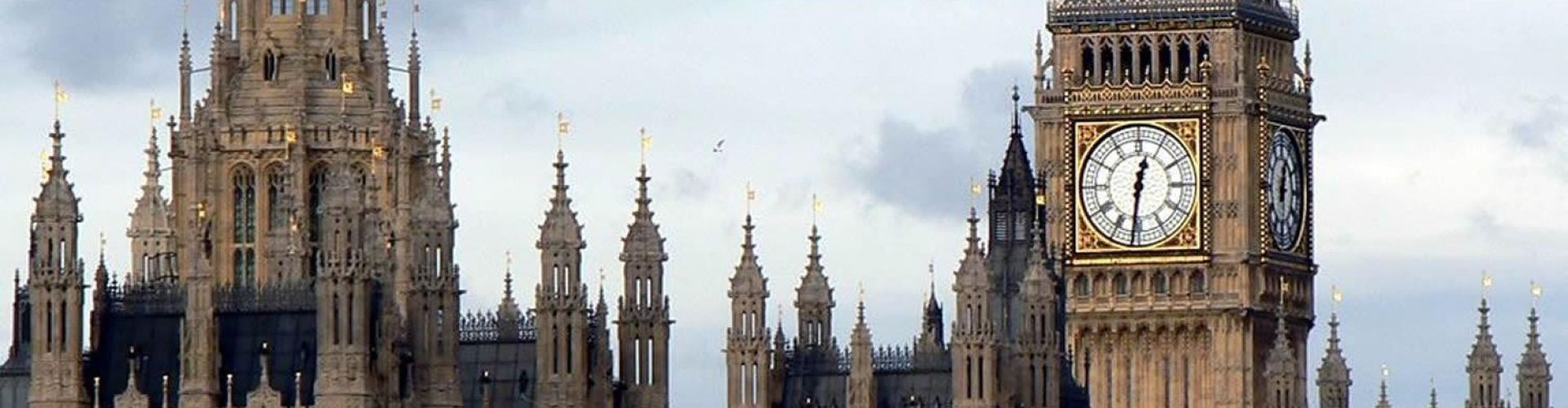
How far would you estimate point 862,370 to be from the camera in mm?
156125

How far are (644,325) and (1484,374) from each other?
26440 millimetres

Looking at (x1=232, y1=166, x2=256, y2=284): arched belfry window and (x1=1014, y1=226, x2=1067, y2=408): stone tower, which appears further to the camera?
(x1=232, y1=166, x2=256, y2=284): arched belfry window

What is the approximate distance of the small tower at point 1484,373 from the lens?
172250mm

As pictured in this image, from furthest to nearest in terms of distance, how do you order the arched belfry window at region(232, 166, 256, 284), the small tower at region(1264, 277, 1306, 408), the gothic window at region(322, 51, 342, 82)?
the small tower at region(1264, 277, 1306, 408) < the gothic window at region(322, 51, 342, 82) < the arched belfry window at region(232, 166, 256, 284)

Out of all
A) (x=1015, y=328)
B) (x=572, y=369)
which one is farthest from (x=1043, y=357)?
(x=572, y=369)

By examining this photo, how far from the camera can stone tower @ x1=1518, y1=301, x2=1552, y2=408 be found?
6850 inches

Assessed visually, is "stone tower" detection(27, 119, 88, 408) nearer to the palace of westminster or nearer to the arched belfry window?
the palace of westminster

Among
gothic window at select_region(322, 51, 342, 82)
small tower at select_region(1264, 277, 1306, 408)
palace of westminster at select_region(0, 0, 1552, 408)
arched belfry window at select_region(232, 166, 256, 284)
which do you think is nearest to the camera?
palace of westminster at select_region(0, 0, 1552, 408)

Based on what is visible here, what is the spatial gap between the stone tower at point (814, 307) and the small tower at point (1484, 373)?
58.2ft

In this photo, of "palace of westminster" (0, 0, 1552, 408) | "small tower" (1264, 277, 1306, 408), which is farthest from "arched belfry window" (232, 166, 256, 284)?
"small tower" (1264, 277, 1306, 408)

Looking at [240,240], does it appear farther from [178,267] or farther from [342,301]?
[342,301]

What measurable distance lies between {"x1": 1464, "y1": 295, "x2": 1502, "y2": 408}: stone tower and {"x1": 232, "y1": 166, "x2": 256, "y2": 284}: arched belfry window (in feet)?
88.3

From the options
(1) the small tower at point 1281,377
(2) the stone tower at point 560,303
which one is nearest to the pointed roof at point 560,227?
(2) the stone tower at point 560,303

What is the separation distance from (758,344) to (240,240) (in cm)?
1360
